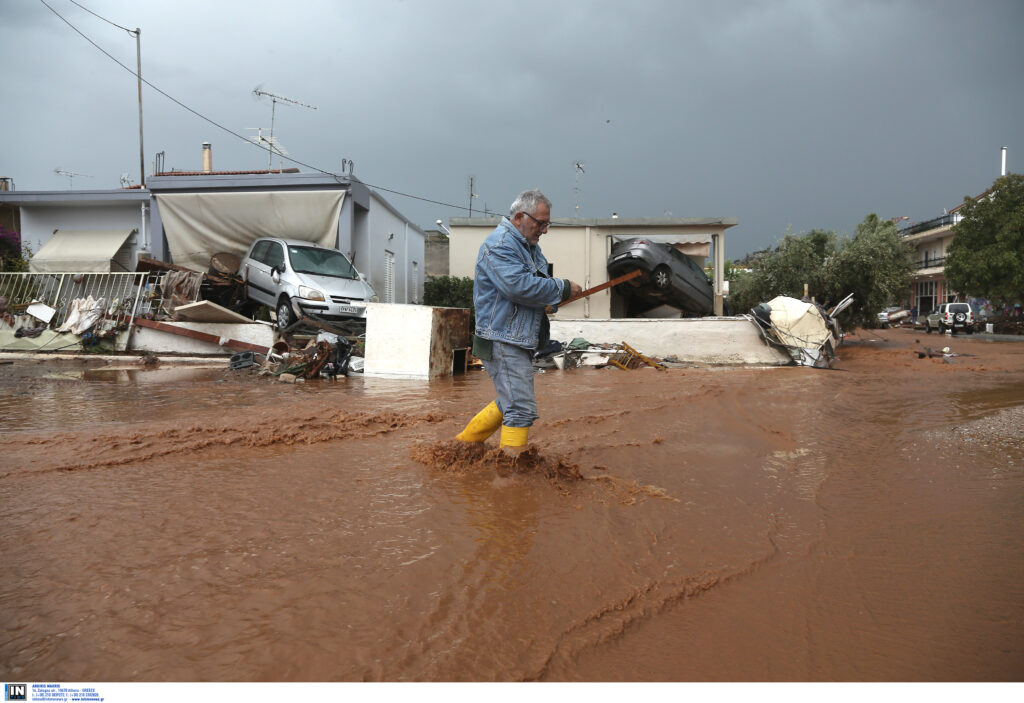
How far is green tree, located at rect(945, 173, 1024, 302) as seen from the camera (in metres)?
26.9

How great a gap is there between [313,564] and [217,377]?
8222 mm

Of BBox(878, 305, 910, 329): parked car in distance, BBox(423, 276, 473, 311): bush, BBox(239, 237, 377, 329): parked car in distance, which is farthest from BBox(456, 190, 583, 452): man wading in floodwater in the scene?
BBox(878, 305, 910, 329): parked car in distance

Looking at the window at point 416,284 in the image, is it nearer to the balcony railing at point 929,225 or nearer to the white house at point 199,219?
the white house at point 199,219

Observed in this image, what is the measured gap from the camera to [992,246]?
91.2ft

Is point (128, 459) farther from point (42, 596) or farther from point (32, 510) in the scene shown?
point (42, 596)

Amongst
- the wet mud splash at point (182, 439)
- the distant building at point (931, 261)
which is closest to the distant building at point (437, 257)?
the wet mud splash at point (182, 439)

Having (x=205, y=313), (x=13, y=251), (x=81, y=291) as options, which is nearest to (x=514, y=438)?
(x=205, y=313)

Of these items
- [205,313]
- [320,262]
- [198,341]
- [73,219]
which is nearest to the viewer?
[205,313]

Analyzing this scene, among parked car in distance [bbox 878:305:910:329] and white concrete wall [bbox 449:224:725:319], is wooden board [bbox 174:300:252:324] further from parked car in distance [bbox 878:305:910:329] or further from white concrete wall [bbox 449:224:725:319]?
parked car in distance [bbox 878:305:910:329]

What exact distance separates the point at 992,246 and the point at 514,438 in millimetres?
31997

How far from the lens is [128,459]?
4297 millimetres

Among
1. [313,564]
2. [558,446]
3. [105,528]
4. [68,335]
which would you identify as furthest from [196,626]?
[68,335]

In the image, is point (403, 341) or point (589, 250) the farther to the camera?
point (589, 250)

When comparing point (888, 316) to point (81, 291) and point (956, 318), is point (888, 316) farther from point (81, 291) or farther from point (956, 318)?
point (81, 291)
